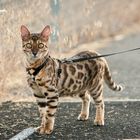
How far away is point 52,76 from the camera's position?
8914 millimetres

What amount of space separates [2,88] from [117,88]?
2.21m

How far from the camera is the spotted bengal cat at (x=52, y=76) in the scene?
342 inches

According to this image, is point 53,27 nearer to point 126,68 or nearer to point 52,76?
point 126,68

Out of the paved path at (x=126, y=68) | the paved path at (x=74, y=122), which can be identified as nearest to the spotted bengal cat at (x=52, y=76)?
the paved path at (x=74, y=122)

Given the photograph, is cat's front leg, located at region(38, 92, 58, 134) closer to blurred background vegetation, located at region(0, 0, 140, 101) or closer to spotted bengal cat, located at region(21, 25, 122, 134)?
spotted bengal cat, located at region(21, 25, 122, 134)

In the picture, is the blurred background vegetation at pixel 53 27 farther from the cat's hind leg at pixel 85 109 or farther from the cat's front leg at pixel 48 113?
the cat's front leg at pixel 48 113

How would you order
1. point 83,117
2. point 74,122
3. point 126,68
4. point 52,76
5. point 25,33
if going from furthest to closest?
1. point 126,68
2. point 83,117
3. point 74,122
4. point 52,76
5. point 25,33

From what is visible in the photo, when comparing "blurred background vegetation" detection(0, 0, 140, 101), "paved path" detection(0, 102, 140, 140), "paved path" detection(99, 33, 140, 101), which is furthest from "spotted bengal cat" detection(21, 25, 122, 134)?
"paved path" detection(99, 33, 140, 101)

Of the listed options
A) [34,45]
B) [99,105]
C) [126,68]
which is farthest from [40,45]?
[126,68]

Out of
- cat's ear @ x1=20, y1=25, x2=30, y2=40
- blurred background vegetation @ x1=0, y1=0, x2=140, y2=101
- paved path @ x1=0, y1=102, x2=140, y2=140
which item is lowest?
paved path @ x1=0, y1=102, x2=140, y2=140

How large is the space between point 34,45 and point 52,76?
0.52 meters

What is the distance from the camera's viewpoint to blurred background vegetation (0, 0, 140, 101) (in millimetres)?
11164

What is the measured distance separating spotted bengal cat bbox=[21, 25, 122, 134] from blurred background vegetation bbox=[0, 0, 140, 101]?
1861mm

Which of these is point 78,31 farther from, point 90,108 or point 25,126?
point 25,126
